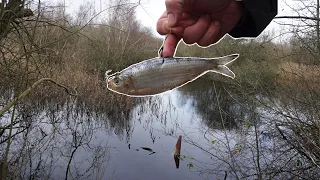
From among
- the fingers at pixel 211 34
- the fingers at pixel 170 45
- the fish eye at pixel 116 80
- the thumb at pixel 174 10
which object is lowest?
the fish eye at pixel 116 80

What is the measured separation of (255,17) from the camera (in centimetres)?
100

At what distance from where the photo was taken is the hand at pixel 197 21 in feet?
2.93

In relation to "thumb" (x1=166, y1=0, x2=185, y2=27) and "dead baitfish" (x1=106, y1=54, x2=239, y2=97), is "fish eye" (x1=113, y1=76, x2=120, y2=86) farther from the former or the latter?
"thumb" (x1=166, y1=0, x2=185, y2=27)

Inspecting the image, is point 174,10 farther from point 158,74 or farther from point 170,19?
point 158,74

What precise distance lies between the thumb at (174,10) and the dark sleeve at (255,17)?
0.23 m

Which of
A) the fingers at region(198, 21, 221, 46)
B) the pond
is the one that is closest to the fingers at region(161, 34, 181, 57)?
the fingers at region(198, 21, 221, 46)

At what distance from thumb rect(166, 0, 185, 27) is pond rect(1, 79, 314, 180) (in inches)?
196

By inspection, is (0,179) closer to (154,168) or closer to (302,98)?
(154,168)

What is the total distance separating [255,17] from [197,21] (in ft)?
0.69

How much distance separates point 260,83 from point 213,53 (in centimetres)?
460

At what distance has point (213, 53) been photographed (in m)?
11.9

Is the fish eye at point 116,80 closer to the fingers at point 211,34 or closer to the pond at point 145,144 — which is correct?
the fingers at point 211,34

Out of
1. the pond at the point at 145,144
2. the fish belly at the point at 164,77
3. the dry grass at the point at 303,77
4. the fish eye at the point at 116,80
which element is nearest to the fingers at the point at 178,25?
the fish belly at the point at 164,77

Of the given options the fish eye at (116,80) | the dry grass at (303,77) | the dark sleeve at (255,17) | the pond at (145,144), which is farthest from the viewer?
the dry grass at (303,77)
